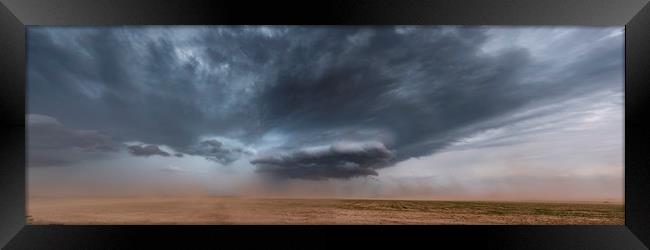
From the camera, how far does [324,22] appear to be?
298 centimetres

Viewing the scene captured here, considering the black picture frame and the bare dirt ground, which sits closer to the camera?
the black picture frame

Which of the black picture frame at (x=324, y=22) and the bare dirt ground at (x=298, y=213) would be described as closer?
Result: the black picture frame at (x=324, y=22)

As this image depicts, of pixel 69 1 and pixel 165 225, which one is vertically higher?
pixel 69 1

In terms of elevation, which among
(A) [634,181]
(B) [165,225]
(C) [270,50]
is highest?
(C) [270,50]

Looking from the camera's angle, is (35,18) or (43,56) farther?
(43,56)

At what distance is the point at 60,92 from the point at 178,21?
394 centimetres

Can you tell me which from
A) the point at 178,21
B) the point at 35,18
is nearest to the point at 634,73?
the point at 178,21

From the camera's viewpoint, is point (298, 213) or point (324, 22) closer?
point (324, 22)

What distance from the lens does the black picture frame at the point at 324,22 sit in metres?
2.84

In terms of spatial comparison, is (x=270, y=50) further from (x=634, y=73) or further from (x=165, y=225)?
(x=634, y=73)

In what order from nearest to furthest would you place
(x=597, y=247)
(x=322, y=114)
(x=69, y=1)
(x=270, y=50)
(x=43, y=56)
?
1. (x=69, y=1)
2. (x=597, y=247)
3. (x=43, y=56)
4. (x=270, y=50)
5. (x=322, y=114)

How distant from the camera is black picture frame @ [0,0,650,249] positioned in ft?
9.31

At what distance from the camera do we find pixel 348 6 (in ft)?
9.25

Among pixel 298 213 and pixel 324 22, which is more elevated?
pixel 324 22
